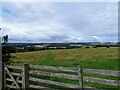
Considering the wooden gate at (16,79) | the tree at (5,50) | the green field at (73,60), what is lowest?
the green field at (73,60)

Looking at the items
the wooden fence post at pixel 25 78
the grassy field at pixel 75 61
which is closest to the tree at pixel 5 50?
the grassy field at pixel 75 61

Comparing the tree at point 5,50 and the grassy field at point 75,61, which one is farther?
the grassy field at point 75,61

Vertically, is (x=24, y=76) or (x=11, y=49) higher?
(x=11, y=49)

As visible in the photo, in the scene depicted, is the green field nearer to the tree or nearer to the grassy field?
the grassy field

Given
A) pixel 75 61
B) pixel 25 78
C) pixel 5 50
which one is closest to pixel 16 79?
pixel 25 78

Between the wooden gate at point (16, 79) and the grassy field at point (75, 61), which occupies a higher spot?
the wooden gate at point (16, 79)

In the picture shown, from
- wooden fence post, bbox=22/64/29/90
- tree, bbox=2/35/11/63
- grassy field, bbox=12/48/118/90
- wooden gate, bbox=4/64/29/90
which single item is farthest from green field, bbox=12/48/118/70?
wooden fence post, bbox=22/64/29/90

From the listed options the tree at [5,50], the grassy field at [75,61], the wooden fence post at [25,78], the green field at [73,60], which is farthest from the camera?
the green field at [73,60]

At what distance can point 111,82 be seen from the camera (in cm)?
852

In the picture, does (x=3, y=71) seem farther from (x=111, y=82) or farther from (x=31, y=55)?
(x=31, y=55)

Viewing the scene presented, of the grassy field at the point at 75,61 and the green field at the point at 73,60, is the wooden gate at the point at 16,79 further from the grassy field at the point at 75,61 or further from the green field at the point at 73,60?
the green field at the point at 73,60

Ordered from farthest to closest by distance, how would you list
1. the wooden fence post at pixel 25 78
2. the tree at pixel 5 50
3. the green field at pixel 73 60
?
1. the green field at pixel 73 60
2. the tree at pixel 5 50
3. the wooden fence post at pixel 25 78

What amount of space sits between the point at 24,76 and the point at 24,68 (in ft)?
0.99

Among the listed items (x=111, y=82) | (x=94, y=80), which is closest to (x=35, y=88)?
(x=94, y=80)
